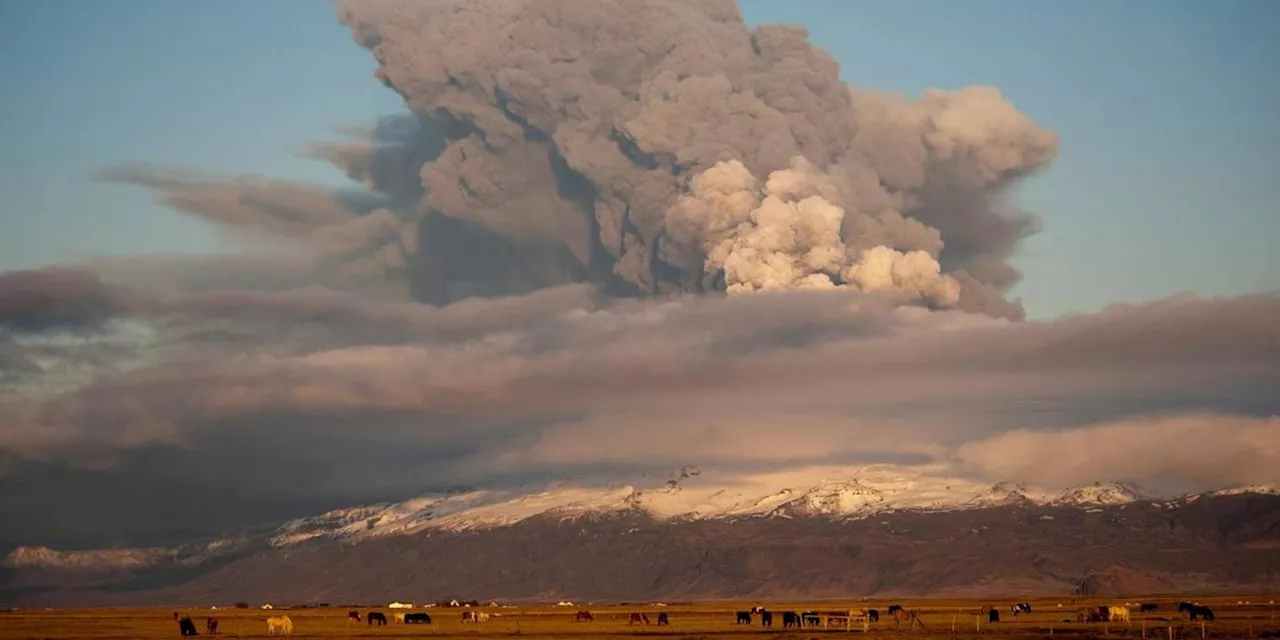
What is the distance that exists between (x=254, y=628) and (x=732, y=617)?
4787cm

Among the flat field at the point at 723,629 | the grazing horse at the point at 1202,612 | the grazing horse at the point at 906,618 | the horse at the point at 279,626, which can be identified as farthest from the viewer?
the horse at the point at 279,626

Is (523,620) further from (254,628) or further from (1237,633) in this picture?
(1237,633)

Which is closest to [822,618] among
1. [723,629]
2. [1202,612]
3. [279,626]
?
[723,629]

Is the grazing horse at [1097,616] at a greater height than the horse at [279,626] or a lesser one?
lesser

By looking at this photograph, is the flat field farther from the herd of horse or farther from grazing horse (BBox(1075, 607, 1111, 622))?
grazing horse (BBox(1075, 607, 1111, 622))

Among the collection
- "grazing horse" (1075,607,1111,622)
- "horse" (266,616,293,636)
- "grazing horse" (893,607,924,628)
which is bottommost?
"grazing horse" (1075,607,1111,622)

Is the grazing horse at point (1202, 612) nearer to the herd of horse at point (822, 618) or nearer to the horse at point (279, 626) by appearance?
the herd of horse at point (822, 618)

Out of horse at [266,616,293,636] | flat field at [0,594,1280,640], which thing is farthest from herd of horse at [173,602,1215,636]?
flat field at [0,594,1280,640]

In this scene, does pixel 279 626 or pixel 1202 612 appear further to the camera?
pixel 279 626

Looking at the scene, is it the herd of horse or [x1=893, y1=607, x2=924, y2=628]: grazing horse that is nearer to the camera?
the herd of horse

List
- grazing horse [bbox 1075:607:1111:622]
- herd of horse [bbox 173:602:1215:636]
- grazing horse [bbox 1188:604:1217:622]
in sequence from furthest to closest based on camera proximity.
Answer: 1. grazing horse [bbox 1075:607:1111:622]
2. herd of horse [bbox 173:602:1215:636]
3. grazing horse [bbox 1188:604:1217:622]

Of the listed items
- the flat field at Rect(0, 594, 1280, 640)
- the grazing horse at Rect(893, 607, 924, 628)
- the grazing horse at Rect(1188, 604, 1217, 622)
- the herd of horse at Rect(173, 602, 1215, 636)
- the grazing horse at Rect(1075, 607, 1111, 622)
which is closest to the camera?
the flat field at Rect(0, 594, 1280, 640)

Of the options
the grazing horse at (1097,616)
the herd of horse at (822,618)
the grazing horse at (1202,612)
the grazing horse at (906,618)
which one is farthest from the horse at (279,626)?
the grazing horse at (1202,612)

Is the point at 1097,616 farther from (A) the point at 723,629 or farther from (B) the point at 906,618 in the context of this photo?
(A) the point at 723,629
